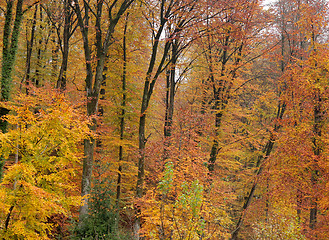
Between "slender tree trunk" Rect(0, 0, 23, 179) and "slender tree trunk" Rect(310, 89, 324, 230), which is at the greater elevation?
"slender tree trunk" Rect(0, 0, 23, 179)

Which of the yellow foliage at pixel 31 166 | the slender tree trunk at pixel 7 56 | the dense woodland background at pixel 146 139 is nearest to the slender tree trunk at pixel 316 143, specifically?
the dense woodland background at pixel 146 139

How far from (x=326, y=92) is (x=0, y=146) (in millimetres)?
10918

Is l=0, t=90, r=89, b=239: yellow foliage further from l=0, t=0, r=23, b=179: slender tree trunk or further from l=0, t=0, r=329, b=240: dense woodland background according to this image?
l=0, t=0, r=23, b=179: slender tree trunk

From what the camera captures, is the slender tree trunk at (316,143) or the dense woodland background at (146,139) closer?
the dense woodland background at (146,139)

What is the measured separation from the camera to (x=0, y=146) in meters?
5.12

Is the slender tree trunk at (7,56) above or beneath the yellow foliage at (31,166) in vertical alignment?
above

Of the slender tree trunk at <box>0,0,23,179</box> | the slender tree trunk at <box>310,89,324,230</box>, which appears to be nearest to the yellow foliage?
the slender tree trunk at <box>0,0,23,179</box>

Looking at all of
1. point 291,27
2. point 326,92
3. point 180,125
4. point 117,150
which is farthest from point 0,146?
point 291,27

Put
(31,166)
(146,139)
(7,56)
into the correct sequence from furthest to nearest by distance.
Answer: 1. (146,139)
2. (7,56)
3. (31,166)

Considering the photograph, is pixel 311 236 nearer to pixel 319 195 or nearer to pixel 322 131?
pixel 319 195

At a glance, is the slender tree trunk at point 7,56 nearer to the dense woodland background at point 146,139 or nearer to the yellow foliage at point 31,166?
the dense woodland background at point 146,139

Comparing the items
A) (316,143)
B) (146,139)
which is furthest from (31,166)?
(316,143)

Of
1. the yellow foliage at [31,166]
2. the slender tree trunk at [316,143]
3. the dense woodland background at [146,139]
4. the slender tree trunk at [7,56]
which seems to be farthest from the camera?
the slender tree trunk at [316,143]

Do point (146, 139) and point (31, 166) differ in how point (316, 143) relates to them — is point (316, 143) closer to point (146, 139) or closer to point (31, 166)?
point (146, 139)
